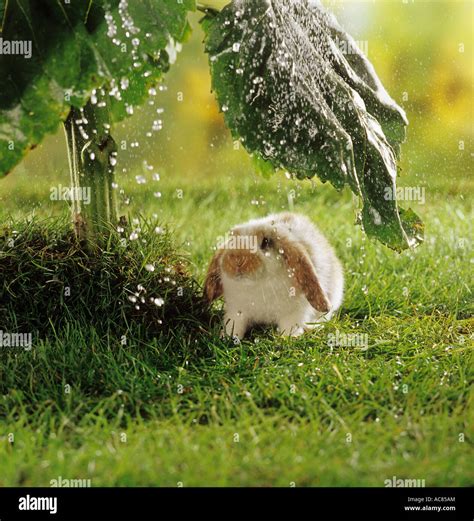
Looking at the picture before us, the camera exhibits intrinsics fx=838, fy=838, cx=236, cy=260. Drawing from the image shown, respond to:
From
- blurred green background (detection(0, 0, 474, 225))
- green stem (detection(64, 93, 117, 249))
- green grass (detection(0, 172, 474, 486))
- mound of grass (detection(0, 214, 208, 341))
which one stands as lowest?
green grass (detection(0, 172, 474, 486))

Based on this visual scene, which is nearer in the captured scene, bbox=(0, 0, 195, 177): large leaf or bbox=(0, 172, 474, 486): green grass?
bbox=(0, 172, 474, 486): green grass

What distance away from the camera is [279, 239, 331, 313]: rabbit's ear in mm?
2498

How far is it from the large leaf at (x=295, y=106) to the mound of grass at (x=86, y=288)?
520 mm

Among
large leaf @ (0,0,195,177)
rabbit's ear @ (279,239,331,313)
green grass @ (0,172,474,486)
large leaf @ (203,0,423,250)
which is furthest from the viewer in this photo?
rabbit's ear @ (279,239,331,313)

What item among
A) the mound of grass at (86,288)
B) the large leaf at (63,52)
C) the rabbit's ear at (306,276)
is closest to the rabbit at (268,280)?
the rabbit's ear at (306,276)

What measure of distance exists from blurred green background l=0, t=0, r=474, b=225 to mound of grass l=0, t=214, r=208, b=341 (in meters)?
1.28

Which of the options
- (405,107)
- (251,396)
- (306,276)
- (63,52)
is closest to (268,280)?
(306,276)

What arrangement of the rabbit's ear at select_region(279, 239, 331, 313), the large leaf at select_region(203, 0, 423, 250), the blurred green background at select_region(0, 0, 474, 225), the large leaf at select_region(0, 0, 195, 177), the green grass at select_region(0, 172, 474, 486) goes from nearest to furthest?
1. the green grass at select_region(0, 172, 474, 486)
2. the large leaf at select_region(0, 0, 195, 177)
3. the large leaf at select_region(203, 0, 423, 250)
4. the rabbit's ear at select_region(279, 239, 331, 313)
5. the blurred green background at select_region(0, 0, 474, 225)

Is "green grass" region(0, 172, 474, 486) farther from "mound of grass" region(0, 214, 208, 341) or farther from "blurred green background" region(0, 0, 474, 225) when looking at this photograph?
"blurred green background" region(0, 0, 474, 225)

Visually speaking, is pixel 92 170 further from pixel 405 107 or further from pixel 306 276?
pixel 405 107

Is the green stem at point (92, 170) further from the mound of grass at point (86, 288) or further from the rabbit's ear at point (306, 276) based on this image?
the rabbit's ear at point (306, 276)

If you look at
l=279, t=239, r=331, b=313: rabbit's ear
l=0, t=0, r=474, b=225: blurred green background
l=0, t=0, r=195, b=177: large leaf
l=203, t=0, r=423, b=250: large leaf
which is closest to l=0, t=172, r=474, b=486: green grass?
l=279, t=239, r=331, b=313: rabbit's ear
